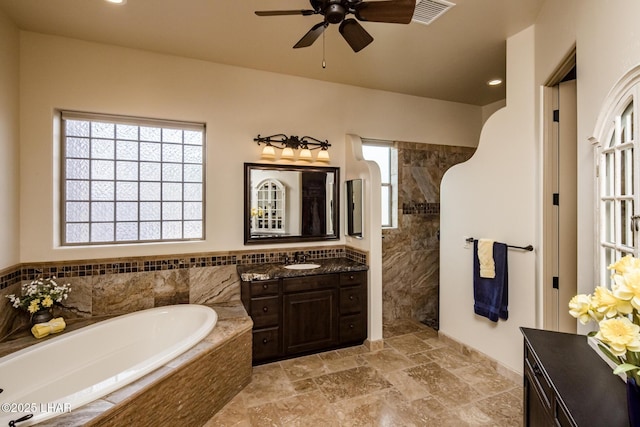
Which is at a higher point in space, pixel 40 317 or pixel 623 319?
pixel 623 319

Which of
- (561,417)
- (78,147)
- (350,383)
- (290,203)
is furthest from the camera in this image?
(290,203)

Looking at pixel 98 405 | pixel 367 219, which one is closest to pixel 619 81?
pixel 367 219

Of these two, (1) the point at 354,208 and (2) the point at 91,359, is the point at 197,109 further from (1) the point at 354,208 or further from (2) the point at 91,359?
(2) the point at 91,359

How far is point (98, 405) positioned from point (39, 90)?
266 centimetres

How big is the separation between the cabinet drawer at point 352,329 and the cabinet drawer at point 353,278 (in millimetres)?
358

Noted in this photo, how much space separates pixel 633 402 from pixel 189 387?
2.17 m

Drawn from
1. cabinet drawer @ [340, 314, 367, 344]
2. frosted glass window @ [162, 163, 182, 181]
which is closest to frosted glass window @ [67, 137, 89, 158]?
frosted glass window @ [162, 163, 182, 181]

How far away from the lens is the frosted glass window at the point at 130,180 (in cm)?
289

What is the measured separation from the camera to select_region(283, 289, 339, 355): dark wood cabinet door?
10.1 feet

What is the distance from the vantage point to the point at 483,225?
2971 mm

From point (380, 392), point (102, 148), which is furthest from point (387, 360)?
point (102, 148)

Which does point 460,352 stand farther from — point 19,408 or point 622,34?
point 19,408

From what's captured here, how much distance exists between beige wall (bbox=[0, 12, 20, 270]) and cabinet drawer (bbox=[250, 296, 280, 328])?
1.98 metres

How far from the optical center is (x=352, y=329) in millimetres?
3305
